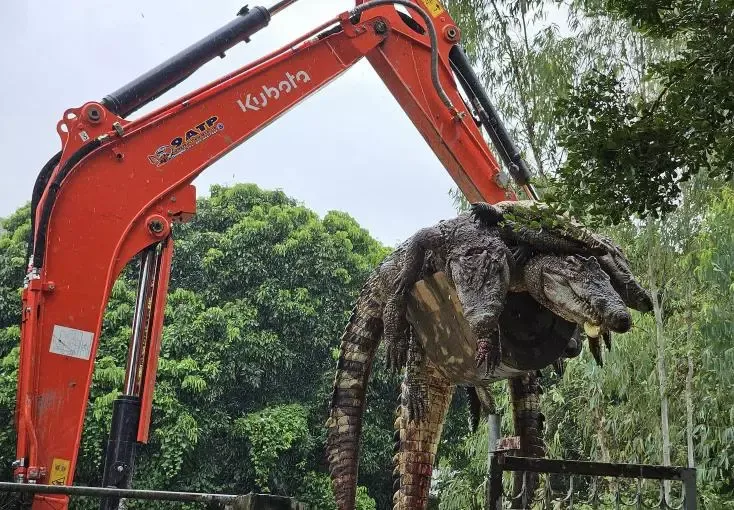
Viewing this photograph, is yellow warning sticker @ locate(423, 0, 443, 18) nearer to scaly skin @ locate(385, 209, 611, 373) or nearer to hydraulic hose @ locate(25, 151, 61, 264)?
scaly skin @ locate(385, 209, 611, 373)

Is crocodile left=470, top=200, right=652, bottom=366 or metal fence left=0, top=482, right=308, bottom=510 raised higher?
crocodile left=470, top=200, right=652, bottom=366

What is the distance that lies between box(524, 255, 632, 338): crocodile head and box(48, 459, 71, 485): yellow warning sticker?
7.29ft

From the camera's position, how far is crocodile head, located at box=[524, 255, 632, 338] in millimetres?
3203

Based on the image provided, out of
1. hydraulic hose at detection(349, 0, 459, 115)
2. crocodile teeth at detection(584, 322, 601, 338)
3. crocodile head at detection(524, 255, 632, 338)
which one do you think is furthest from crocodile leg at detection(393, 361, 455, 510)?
hydraulic hose at detection(349, 0, 459, 115)

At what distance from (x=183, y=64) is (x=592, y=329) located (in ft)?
8.89

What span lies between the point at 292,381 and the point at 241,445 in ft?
3.91

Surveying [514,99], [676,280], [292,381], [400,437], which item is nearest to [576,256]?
[400,437]

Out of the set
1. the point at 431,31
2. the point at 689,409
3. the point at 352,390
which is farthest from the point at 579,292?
the point at 689,409

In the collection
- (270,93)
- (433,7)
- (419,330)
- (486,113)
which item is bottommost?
(419,330)

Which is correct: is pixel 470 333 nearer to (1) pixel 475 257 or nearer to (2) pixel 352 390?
(1) pixel 475 257

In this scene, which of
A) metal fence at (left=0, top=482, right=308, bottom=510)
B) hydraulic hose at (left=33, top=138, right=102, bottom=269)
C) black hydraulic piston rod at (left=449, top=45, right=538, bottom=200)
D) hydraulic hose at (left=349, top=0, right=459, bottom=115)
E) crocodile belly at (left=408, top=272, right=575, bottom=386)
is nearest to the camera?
metal fence at (left=0, top=482, right=308, bottom=510)

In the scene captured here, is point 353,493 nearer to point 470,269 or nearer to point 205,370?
point 470,269

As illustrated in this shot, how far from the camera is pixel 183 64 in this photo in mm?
4848

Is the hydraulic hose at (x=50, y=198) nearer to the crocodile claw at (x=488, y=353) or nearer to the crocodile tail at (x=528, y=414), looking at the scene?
the crocodile claw at (x=488, y=353)
